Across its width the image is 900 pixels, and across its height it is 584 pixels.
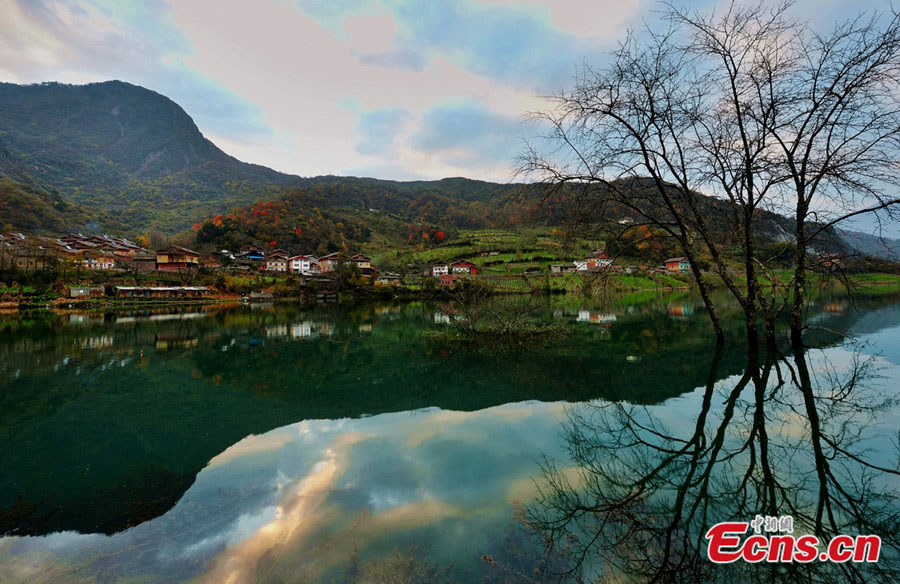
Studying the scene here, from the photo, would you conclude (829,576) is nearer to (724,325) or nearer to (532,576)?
(532,576)

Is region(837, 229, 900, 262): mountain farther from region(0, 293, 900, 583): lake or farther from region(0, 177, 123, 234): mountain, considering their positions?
region(0, 177, 123, 234): mountain

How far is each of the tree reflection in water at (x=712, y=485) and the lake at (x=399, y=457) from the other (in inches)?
1.6

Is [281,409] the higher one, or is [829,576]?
[829,576]

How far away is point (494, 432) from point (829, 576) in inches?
161

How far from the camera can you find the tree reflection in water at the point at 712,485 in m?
3.06

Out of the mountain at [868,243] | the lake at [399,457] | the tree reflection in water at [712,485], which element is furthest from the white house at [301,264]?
the tree reflection in water at [712,485]

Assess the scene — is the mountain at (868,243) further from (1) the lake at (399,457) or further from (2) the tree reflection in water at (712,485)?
(2) the tree reflection in water at (712,485)

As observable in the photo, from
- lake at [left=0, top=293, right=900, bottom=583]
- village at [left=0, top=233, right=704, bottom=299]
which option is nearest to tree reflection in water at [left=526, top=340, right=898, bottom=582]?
lake at [left=0, top=293, right=900, bottom=583]

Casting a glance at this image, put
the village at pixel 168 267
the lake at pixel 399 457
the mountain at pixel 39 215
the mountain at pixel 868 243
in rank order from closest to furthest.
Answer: the lake at pixel 399 457
the mountain at pixel 868 243
the village at pixel 168 267
the mountain at pixel 39 215

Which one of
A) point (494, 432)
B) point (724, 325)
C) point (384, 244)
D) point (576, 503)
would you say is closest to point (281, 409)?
point (494, 432)

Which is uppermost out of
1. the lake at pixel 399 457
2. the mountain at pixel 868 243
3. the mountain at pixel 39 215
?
the mountain at pixel 39 215

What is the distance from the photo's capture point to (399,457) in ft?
18.0

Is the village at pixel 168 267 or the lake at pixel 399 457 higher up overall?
the village at pixel 168 267

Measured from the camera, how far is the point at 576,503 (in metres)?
4.05
